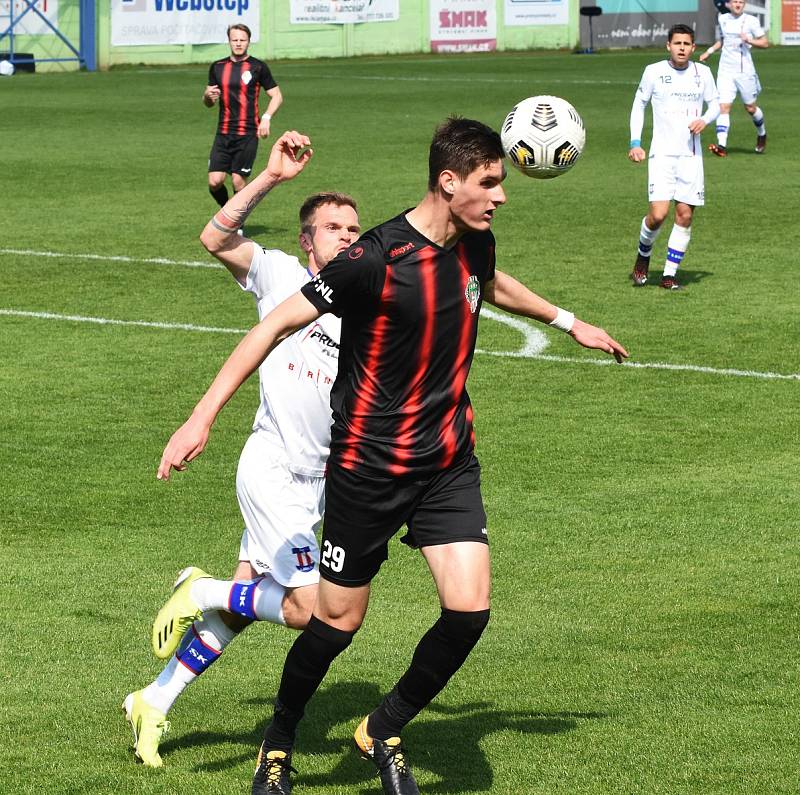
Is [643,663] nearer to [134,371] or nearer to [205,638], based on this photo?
[205,638]

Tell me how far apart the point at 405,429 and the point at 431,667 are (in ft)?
2.89

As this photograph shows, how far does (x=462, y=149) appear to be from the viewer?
544 centimetres

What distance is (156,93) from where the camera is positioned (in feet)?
124

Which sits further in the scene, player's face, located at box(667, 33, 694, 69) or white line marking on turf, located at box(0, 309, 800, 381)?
player's face, located at box(667, 33, 694, 69)

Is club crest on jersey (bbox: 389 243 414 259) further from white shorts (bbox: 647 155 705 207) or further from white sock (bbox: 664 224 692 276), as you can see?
→ white sock (bbox: 664 224 692 276)

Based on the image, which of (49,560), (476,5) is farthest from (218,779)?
(476,5)

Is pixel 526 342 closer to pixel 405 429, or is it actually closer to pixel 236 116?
pixel 236 116

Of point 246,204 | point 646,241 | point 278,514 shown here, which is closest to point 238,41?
point 646,241

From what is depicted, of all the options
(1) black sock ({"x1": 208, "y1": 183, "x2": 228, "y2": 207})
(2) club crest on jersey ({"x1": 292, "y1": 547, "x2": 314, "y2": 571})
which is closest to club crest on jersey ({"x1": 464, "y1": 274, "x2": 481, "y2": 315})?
(2) club crest on jersey ({"x1": 292, "y1": 547, "x2": 314, "y2": 571})

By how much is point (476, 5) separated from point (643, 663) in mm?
47144

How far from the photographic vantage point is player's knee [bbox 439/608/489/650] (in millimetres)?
5527

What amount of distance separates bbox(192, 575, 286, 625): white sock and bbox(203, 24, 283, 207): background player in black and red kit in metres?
14.4

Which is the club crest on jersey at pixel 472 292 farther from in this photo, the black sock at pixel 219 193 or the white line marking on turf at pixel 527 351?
the black sock at pixel 219 193

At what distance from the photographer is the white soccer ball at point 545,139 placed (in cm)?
714
